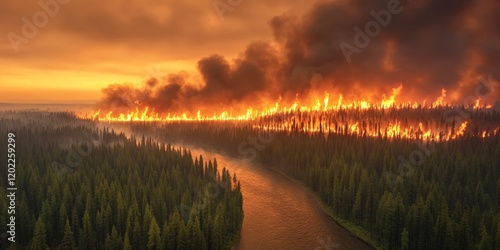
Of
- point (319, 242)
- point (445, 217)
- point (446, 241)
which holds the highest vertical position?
point (445, 217)

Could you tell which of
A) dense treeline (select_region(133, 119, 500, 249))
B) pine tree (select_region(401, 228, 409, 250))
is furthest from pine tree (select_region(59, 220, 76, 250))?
pine tree (select_region(401, 228, 409, 250))

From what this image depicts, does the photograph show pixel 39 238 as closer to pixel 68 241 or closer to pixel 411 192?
pixel 68 241

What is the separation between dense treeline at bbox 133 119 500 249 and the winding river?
4.98 metres

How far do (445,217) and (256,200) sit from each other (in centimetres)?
5997

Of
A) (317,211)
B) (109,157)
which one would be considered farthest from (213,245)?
(109,157)

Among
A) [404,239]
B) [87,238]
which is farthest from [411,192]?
[87,238]

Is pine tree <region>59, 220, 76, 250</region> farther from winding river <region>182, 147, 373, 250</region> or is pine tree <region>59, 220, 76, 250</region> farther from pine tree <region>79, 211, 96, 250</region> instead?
winding river <region>182, 147, 373, 250</region>

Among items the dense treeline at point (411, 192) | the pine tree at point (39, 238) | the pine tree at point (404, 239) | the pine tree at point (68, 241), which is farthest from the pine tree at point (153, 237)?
the pine tree at point (404, 239)

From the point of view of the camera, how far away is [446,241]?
67750mm

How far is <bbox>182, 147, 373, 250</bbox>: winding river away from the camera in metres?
80.7

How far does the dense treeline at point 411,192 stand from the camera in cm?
7025

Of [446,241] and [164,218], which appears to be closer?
[446,241]

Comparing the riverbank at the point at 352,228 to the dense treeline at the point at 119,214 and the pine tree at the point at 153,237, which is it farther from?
the pine tree at the point at 153,237

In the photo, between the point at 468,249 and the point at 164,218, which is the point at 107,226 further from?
the point at 468,249
